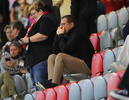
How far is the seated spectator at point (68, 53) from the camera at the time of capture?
10.9 ft

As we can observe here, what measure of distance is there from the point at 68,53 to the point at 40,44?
1.37 feet

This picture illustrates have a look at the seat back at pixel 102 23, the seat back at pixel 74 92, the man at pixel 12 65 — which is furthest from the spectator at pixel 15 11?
the seat back at pixel 74 92

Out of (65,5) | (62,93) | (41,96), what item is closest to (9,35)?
(65,5)

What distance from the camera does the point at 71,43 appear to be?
11.3ft

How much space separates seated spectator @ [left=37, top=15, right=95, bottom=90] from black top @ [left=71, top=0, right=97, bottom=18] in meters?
0.51

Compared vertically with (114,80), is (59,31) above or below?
above

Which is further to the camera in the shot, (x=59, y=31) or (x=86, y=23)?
(x=86, y=23)

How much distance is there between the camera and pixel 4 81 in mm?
4668

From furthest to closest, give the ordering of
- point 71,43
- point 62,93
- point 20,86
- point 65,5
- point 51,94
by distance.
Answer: point 20,86 → point 65,5 → point 71,43 → point 51,94 → point 62,93

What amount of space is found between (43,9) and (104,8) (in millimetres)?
1163

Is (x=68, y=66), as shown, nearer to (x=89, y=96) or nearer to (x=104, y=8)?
(x=89, y=96)

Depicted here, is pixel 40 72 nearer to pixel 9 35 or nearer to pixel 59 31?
pixel 59 31

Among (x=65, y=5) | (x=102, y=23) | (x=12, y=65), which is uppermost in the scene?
(x=65, y=5)

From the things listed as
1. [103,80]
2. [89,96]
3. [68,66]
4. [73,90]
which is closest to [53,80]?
[68,66]
